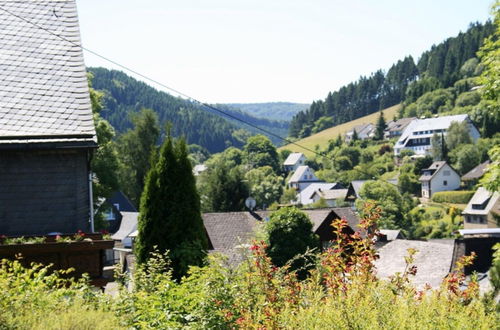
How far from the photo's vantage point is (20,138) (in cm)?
870

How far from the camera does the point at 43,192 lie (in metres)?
9.08

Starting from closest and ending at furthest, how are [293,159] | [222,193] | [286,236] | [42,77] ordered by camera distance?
[42,77]
[286,236]
[222,193]
[293,159]

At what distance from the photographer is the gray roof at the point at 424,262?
19459 mm

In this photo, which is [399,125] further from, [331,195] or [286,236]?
[286,236]

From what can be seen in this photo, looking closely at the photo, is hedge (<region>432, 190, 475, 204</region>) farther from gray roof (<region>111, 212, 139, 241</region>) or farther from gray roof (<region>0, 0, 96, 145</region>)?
gray roof (<region>0, 0, 96, 145</region>)

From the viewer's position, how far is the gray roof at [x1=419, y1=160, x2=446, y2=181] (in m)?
103

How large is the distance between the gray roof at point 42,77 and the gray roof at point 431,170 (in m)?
97.4

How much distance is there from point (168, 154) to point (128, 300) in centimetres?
669

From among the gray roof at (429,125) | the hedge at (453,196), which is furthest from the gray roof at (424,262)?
the gray roof at (429,125)

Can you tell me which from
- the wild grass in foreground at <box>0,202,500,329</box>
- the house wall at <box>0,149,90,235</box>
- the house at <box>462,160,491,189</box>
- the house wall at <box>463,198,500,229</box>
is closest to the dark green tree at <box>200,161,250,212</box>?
the house wall at <box>463,198,500,229</box>

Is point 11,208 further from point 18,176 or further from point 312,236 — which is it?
point 312,236

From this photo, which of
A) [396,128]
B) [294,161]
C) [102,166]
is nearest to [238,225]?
[102,166]

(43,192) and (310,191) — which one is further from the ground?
(43,192)

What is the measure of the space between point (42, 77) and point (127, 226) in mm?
42213
